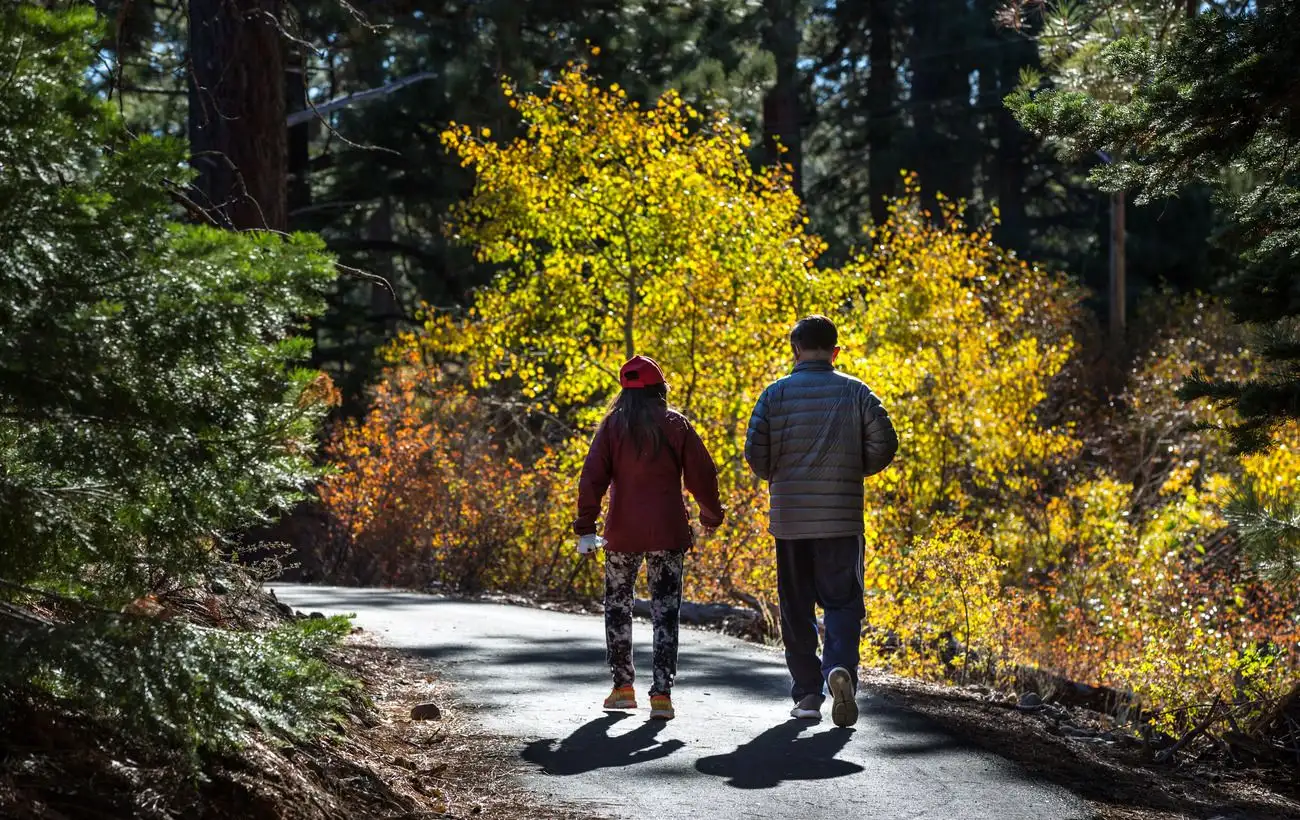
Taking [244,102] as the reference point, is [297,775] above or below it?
below

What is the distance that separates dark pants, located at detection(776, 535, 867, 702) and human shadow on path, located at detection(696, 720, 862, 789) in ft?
1.39

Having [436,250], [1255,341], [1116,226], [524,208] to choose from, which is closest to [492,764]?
→ [1255,341]

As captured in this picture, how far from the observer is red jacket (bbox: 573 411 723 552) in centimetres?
807

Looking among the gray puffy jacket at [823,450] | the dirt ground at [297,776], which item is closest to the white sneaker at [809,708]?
the gray puffy jacket at [823,450]

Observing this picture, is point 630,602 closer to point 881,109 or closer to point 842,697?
point 842,697

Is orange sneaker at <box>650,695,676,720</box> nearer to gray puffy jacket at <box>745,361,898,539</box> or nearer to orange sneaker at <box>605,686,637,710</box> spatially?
orange sneaker at <box>605,686,637,710</box>

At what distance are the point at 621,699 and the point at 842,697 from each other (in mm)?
1174

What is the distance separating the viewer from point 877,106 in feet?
131

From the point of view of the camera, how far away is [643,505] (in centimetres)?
809

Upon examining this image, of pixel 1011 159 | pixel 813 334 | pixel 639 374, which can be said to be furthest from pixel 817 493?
pixel 1011 159

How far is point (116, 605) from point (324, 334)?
26.1 m

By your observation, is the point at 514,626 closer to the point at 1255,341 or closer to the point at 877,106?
the point at 1255,341

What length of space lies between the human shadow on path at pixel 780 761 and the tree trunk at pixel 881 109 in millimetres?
30168

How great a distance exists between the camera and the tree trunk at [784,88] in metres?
32.2
